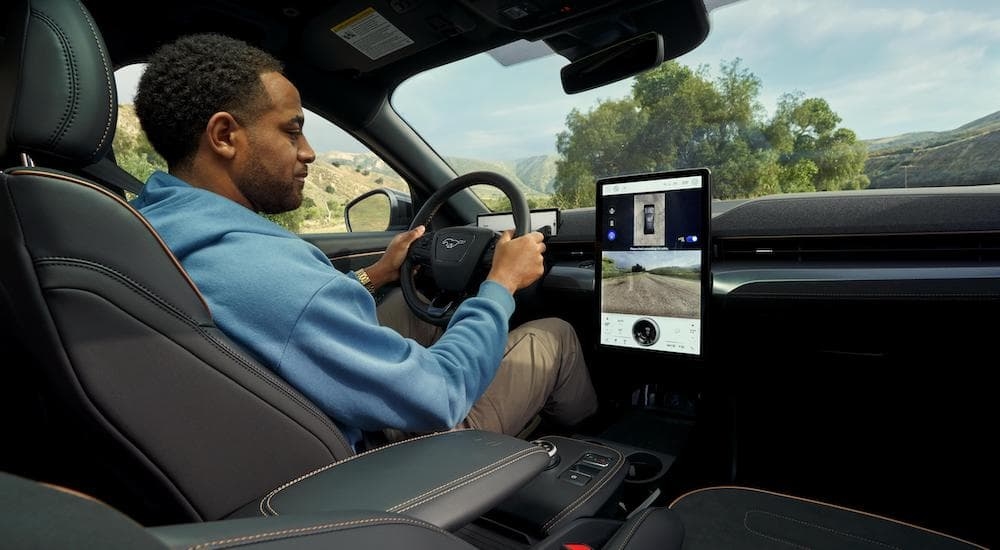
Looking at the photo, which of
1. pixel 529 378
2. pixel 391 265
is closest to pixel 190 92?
pixel 391 265

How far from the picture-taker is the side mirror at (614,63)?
7.57 feet

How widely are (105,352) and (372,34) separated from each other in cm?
230

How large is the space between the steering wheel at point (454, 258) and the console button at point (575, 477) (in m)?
0.63

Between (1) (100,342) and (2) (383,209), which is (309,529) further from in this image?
(2) (383,209)

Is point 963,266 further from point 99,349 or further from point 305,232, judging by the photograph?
point 305,232

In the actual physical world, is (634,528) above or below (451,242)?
below

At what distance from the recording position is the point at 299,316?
999mm

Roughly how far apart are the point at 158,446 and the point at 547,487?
38.7 inches

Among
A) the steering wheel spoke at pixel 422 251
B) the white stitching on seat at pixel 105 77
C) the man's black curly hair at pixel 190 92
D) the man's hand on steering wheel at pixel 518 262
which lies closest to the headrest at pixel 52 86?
the white stitching on seat at pixel 105 77

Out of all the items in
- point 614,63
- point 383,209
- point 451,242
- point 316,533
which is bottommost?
point 316,533

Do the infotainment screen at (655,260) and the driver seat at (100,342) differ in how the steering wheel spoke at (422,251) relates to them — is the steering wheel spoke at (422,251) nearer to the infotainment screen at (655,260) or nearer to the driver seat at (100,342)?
the infotainment screen at (655,260)

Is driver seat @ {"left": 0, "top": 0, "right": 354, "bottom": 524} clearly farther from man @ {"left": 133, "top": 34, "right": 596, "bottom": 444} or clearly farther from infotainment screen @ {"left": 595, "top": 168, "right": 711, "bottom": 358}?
infotainment screen @ {"left": 595, "top": 168, "right": 711, "bottom": 358}

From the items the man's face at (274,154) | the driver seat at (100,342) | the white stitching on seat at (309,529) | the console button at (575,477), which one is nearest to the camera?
the white stitching on seat at (309,529)

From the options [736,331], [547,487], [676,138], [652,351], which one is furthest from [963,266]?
[547,487]
